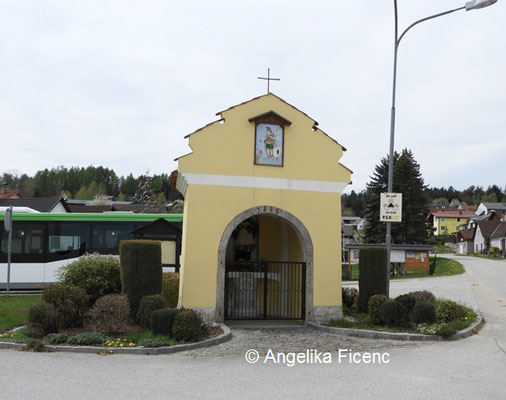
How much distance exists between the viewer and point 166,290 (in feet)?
50.0


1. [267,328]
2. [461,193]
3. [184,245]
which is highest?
[461,193]

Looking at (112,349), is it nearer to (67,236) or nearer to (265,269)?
(265,269)

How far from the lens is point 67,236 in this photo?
20578mm

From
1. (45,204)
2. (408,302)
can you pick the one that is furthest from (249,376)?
(45,204)

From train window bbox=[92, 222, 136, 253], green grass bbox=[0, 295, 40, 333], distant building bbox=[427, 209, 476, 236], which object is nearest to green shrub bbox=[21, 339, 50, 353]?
green grass bbox=[0, 295, 40, 333]

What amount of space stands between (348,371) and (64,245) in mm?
15194

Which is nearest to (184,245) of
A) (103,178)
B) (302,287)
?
(302,287)

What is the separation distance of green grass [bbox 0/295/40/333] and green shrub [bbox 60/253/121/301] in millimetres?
1446

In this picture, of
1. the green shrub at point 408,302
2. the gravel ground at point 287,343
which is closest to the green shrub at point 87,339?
the gravel ground at point 287,343

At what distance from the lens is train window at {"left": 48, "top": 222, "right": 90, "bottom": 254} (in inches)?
802

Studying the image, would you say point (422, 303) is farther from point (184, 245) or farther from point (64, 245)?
point (64, 245)

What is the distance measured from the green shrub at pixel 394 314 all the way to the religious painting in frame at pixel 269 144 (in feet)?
15.4

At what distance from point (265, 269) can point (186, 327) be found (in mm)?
4191

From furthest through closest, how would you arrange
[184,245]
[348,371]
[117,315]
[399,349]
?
[184,245]
[117,315]
[399,349]
[348,371]
